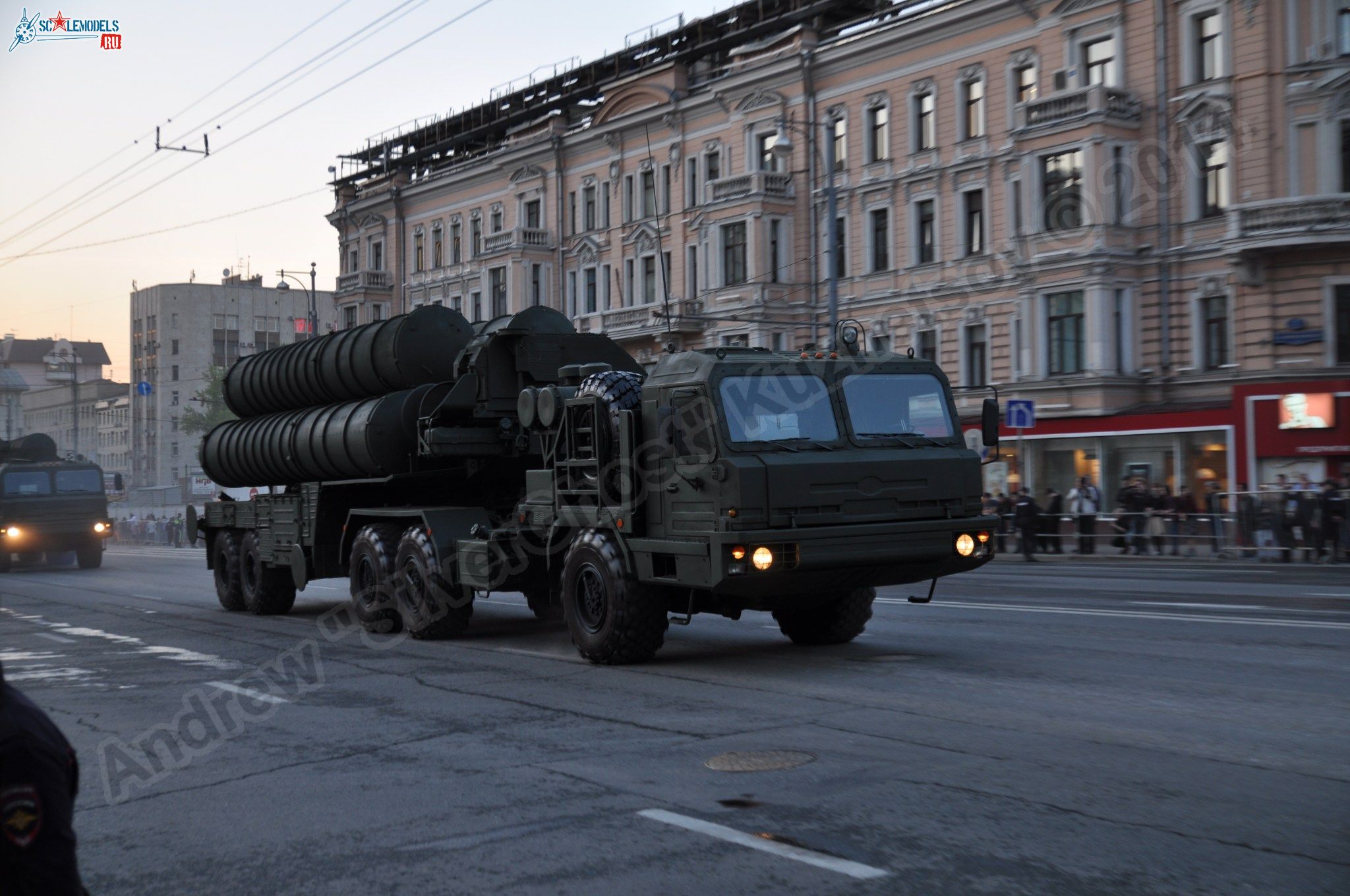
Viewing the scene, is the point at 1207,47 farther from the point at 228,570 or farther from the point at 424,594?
the point at 424,594

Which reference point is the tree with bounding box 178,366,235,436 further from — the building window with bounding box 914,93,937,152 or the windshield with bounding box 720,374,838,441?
the windshield with bounding box 720,374,838,441

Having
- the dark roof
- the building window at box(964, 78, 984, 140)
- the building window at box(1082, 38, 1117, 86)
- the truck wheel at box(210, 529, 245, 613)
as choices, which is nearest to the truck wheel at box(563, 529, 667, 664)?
the truck wheel at box(210, 529, 245, 613)

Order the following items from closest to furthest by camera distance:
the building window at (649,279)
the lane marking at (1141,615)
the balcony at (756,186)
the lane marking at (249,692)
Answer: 1. the lane marking at (249,692)
2. the lane marking at (1141,615)
3. the balcony at (756,186)
4. the building window at (649,279)

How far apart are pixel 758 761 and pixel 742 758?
0.14 metres

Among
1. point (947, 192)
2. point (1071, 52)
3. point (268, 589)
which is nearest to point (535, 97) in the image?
point (947, 192)

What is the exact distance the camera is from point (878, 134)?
43.8m

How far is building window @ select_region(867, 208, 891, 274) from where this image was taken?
4341cm

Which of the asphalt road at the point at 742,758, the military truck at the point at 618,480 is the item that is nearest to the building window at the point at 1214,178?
the asphalt road at the point at 742,758

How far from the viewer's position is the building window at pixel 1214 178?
34562mm

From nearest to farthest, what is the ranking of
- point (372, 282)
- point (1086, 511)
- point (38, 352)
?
point (1086, 511) → point (372, 282) → point (38, 352)

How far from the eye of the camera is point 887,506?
10.6 meters

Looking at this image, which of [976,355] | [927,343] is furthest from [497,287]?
[976,355]

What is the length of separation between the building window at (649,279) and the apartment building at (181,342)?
84.8m

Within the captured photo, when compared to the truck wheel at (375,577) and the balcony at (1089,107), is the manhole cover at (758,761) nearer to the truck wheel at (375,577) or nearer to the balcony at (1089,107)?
the truck wheel at (375,577)
